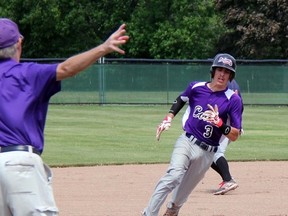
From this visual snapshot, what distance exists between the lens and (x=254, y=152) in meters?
17.7

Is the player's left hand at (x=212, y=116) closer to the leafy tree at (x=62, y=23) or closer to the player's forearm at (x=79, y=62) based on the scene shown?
the player's forearm at (x=79, y=62)

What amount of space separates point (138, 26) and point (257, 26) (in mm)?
9704

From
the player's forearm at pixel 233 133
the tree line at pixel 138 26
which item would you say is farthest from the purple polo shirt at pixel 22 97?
the tree line at pixel 138 26

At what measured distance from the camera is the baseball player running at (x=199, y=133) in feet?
29.3

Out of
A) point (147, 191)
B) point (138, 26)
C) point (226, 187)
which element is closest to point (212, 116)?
point (226, 187)

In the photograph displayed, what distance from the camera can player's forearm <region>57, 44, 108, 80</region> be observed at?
5.31m

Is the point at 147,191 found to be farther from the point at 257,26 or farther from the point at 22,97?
the point at 257,26

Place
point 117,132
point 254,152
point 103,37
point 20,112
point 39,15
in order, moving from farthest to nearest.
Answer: point 103,37 → point 39,15 → point 117,132 → point 254,152 → point 20,112

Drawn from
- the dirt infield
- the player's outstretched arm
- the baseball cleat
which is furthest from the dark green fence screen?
the player's outstretched arm

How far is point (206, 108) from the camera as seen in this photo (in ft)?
29.8

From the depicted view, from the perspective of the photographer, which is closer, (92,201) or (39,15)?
(92,201)

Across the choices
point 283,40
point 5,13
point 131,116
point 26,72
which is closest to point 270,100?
point 131,116

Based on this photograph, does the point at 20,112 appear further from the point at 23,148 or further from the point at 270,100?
the point at 270,100

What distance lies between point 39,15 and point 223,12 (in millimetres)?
11197
